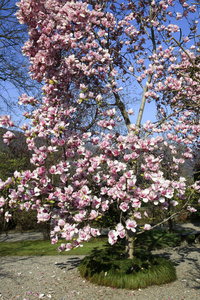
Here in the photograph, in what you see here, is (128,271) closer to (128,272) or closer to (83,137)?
(128,272)

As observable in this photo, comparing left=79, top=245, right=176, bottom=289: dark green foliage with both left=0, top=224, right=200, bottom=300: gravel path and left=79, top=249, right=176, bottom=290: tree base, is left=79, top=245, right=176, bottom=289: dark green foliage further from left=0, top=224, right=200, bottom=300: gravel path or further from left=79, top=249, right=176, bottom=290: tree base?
left=0, top=224, right=200, bottom=300: gravel path

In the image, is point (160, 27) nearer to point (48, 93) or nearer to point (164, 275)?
point (48, 93)

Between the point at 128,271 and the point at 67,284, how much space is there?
131 centimetres

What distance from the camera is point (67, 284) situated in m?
5.45

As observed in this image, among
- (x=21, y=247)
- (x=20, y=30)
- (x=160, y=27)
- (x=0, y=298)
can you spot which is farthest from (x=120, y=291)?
(x=20, y=30)

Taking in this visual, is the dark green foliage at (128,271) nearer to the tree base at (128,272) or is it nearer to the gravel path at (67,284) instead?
the tree base at (128,272)

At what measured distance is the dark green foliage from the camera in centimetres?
520

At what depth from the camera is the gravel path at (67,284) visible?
486 centimetres

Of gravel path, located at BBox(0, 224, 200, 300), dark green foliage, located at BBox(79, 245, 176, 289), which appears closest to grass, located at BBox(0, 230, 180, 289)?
dark green foliage, located at BBox(79, 245, 176, 289)

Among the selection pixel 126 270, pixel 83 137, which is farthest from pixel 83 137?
pixel 126 270

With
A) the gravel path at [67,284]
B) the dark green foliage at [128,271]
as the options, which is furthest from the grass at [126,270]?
the gravel path at [67,284]

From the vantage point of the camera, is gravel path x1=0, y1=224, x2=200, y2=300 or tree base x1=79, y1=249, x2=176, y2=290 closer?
gravel path x1=0, y1=224, x2=200, y2=300

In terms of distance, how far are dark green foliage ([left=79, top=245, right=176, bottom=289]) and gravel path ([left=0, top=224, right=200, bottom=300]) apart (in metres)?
0.12

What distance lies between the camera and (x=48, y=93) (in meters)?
4.70
